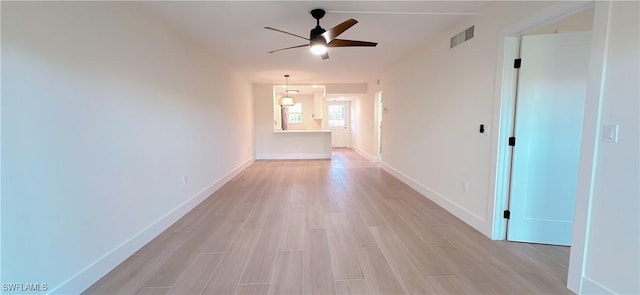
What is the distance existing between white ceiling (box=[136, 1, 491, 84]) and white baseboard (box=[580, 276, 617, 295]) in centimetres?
249

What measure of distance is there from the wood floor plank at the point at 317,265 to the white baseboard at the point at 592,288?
1.69 meters

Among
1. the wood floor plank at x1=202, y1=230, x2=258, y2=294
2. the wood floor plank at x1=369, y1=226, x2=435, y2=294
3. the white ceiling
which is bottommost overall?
the wood floor plank at x1=202, y1=230, x2=258, y2=294

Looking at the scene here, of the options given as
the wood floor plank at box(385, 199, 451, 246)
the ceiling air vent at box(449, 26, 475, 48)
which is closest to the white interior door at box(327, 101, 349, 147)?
the wood floor plank at box(385, 199, 451, 246)

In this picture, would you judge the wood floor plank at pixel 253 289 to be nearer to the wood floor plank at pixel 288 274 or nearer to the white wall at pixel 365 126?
the wood floor plank at pixel 288 274

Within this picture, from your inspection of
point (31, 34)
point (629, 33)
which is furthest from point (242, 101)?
point (629, 33)

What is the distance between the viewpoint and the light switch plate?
62.8 inches

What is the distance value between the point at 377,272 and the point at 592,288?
1389 millimetres

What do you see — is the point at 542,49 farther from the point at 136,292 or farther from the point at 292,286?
the point at 136,292

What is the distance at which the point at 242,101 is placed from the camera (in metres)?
6.56

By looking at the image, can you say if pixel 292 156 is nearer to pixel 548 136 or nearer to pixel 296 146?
pixel 296 146

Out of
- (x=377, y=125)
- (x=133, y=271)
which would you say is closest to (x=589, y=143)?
→ (x=133, y=271)

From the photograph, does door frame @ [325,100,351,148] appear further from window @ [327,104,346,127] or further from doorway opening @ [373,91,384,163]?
doorway opening @ [373,91,384,163]

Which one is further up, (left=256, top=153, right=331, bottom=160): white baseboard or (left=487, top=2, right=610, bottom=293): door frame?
(left=487, top=2, right=610, bottom=293): door frame

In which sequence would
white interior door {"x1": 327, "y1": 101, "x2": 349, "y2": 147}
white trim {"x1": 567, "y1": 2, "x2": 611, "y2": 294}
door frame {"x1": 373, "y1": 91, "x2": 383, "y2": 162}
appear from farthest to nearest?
white interior door {"x1": 327, "y1": 101, "x2": 349, "y2": 147} → door frame {"x1": 373, "y1": 91, "x2": 383, "y2": 162} → white trim {"x1": 567, "y1": 2, "x2": 611, "y2": 294}
